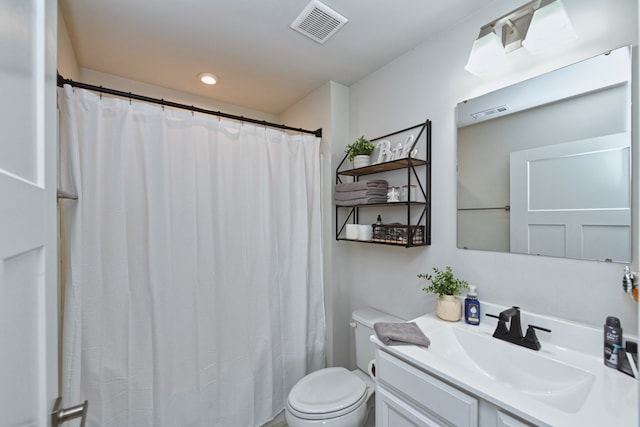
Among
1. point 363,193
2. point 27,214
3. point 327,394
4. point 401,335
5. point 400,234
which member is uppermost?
point 363,193

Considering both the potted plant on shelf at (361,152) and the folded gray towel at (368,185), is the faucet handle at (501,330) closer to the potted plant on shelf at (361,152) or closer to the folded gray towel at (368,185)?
the folded gray towel at (368,185)

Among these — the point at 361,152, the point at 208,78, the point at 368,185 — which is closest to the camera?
the point at 368,185

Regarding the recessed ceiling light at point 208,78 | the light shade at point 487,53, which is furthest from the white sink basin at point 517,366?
the recessed ceiling light at point 208,78

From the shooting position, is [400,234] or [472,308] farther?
[400,234]

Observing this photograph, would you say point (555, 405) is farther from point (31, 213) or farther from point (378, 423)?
point (31, 213)

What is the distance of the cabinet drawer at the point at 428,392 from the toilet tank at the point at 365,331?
21.7 inches

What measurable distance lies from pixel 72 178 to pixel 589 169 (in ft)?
7.08

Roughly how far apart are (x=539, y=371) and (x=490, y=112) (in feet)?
3.60

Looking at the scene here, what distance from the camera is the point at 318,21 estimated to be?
1408 millimetres

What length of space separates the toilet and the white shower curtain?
1.15ft

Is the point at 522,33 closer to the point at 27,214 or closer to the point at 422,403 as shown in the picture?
the point at 422,403

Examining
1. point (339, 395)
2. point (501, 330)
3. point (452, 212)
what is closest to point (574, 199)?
point (452, 212)

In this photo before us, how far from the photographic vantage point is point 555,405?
916 mm

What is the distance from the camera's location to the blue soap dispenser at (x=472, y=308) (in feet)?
4.27
